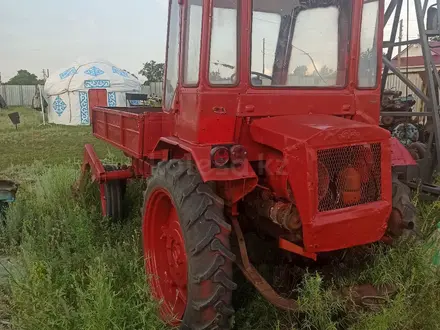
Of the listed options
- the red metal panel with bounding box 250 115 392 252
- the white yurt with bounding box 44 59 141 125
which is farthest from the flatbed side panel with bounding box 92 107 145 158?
the white yurt with bounding box 44 59 141 125

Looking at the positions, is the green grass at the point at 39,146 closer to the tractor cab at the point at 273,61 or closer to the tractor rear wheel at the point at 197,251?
the tractor rear wheel at the point at 197,251

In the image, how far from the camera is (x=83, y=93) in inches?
858

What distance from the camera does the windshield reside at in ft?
11.6

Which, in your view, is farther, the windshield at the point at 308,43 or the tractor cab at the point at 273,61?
the windshield at the point at 308,43

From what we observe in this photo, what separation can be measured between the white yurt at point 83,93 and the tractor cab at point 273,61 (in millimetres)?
18789

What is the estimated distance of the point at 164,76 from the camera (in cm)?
443

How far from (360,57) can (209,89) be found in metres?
1.30

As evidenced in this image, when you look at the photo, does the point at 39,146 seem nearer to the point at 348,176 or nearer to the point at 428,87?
the point at 428,87

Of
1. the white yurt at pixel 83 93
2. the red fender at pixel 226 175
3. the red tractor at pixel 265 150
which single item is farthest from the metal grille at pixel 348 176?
the white yurt at pixel 83 93

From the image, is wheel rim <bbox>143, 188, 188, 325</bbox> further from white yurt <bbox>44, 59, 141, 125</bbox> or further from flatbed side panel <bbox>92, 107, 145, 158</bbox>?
white yurt <bbox>44, 59, 141, 125</bbox>

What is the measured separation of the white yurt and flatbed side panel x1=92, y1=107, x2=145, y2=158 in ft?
51.8

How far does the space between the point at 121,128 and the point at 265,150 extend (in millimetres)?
2170

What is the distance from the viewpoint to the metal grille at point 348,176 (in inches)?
118

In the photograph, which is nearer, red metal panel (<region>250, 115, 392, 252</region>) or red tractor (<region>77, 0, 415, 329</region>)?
red metal panel (<region>250, 115, 392, 252</region>)
